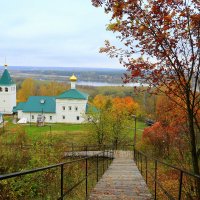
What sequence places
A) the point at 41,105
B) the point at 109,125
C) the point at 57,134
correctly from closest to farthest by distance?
the point at 109,125, the point at 57,134, the point at 41,105

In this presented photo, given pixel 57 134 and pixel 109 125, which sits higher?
pixel 109 125

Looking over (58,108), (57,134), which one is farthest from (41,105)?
(57,134)

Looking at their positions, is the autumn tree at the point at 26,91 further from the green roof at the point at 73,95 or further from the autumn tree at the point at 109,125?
the autumn tree at the point at 109,125

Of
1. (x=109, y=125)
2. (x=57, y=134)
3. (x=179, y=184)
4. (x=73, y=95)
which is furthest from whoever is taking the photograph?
(x=73, y=95)

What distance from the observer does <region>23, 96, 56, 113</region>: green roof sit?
222 feet

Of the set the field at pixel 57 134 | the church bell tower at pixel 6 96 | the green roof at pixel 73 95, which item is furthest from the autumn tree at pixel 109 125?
the church bell tower at pixel 6 96

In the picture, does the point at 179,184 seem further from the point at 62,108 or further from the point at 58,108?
the point at 58,108

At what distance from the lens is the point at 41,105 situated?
2707 inches

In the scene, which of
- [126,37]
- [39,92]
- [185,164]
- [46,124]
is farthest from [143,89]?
[39,92]

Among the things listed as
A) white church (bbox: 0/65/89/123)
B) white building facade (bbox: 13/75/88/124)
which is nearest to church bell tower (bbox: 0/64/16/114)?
white church (bbox: 0/65/89/123)

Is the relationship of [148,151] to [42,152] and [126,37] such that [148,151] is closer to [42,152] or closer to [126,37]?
[42,152]

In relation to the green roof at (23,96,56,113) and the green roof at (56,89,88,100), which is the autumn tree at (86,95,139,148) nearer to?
the green roof at (56,89,88,100)

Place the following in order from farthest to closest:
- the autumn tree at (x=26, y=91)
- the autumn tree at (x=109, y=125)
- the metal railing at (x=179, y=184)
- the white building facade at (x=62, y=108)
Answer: the autumn tree at (x=26, y=91), the white building facade at (x=62, y=108), the autumn tree at (x=109, y=125), the metal railing at (x=179, y=184)

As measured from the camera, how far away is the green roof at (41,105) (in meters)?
67.8
